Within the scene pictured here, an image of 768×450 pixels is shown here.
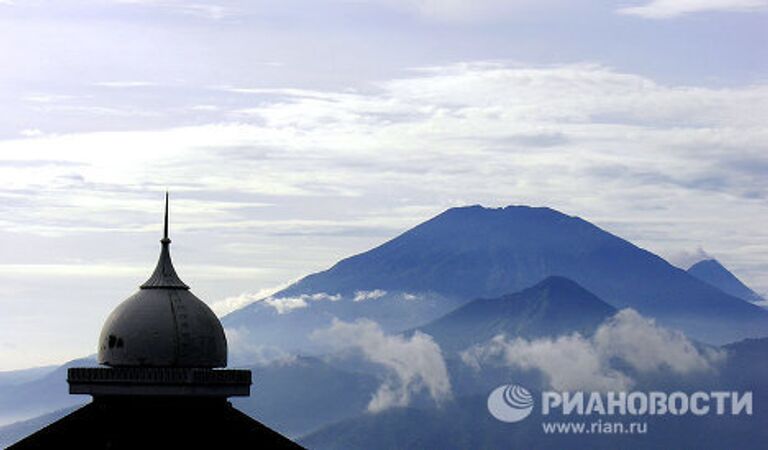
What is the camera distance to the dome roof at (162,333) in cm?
7862

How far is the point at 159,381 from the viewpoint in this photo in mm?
78625

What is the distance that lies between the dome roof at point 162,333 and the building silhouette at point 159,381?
0.03m

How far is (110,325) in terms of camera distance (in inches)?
3125

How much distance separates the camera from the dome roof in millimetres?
78625

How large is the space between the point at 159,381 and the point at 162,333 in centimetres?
168

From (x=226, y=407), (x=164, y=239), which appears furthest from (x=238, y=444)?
(x=164, y=239)

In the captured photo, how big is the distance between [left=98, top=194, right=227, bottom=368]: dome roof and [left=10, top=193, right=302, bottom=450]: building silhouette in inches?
1.4

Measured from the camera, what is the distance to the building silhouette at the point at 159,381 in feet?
258

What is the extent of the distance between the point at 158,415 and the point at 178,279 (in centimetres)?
500

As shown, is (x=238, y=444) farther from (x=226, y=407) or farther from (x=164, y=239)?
(x=164, y=239)

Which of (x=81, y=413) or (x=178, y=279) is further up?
(x=178, y=279)

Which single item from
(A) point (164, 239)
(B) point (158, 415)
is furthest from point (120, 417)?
(A) point (164, 239)

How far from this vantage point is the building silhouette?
78688 mm

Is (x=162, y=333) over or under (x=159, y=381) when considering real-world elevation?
over
